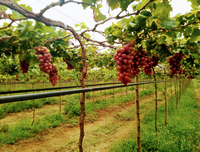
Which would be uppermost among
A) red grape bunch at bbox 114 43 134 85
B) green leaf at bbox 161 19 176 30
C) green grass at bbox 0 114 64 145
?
green leaf at bbox 161 19 176 30

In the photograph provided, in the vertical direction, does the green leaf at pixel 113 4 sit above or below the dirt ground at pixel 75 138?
above

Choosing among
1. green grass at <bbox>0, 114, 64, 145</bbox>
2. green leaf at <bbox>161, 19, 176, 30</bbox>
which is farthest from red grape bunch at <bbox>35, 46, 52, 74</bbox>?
green grass at <bbox>0, 114, 64, 145</bbox>

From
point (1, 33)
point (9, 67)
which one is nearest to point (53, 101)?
point (9, 67)

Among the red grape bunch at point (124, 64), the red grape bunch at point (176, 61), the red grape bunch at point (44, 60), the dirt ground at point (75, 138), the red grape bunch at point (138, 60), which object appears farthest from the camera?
the dirt ground at point (75, 138)

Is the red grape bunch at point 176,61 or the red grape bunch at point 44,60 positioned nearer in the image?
the red grape bunch at point 44,60

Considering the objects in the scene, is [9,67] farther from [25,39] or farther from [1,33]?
[25,39]

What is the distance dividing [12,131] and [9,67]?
267 centimetres

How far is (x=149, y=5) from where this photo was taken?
4.17 feet

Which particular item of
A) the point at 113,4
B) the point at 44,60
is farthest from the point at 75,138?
the point at 113,4

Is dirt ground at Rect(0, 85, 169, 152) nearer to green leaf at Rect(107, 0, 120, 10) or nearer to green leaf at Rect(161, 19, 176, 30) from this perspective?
green leaf at Rect(161, 19, 176, 30)

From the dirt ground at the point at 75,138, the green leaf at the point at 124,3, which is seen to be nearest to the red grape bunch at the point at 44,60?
the green leaf at the point at 124,3

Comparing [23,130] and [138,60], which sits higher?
[138,60]

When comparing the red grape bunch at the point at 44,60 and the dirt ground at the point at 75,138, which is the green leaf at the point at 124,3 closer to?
the red grape bunch at the point at 44,60

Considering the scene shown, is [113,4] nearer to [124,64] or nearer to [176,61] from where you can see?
[124,64]
